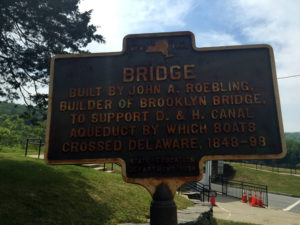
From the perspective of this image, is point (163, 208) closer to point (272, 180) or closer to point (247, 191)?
point (247, 191)

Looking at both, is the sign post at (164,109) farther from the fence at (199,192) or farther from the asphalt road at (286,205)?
the asphalt road at (286,205)

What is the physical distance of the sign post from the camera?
2873 mm

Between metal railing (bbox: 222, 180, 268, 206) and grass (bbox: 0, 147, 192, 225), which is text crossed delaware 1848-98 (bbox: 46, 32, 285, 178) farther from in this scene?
metal railing (bbox: 222, 180, 268, 206)

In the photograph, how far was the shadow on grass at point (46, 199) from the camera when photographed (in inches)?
175

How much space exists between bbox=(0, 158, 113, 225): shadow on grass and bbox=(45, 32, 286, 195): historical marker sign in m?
2.41

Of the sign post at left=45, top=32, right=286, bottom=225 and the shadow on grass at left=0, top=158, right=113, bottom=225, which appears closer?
the sign post at left=45, top=32, right=286, bottom=225

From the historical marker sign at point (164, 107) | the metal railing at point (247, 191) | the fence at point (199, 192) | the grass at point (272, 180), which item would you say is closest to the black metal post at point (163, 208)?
the historical marker sign at point (164, 107)

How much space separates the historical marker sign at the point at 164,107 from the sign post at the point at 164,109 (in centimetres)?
1

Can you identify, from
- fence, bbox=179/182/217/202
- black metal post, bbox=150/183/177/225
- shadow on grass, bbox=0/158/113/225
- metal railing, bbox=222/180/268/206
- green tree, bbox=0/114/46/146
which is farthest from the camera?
green tree, bbox=0/114/46/146

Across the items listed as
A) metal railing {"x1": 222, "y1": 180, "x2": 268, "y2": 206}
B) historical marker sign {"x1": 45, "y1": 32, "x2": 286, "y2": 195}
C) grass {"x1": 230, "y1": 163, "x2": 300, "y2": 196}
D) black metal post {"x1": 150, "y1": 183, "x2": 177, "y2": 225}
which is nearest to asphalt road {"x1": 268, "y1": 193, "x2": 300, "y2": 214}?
metal railing {"x1": 222, "y1": 180, "x2": 268, "y2": 206}

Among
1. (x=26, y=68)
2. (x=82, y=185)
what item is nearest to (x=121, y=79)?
(x=82, y=185)

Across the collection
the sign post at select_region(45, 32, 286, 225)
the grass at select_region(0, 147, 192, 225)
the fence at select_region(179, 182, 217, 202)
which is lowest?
the fence at select_region(179, 182, 217, 202)

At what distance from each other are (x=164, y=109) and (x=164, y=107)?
30 mm

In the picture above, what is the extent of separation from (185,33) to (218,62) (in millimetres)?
686
